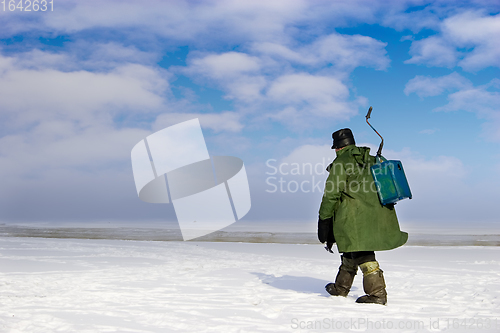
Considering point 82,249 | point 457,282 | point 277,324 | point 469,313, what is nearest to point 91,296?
point 277,324

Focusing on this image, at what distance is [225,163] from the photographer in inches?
354

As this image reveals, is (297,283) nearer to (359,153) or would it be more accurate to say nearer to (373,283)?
(373,283)

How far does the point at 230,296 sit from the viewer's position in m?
4.52

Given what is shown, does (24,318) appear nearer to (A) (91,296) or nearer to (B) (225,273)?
(A) (91,296)

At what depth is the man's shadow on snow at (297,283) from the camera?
501 cm

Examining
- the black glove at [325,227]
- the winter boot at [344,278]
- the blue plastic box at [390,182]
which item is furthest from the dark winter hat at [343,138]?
the winter boot at [344,278]

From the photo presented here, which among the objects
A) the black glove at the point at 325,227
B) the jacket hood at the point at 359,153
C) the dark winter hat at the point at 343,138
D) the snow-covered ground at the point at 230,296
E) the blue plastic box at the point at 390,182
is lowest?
the snow-covered ground at the point at 230,296

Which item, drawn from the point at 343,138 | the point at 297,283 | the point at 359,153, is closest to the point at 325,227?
the point at 359,153

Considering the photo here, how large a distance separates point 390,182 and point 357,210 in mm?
415

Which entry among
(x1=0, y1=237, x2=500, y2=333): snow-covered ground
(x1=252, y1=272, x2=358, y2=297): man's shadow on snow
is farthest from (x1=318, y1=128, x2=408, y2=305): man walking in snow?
(x1=252, y1=272, x2=358, y2=297): man's shadow on snow

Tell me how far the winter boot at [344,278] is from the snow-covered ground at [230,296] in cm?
11

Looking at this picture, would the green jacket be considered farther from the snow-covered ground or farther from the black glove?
the snow-covered ground

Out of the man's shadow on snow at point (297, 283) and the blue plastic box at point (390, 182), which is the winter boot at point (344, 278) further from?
the blue plastic box at point (390, 182)

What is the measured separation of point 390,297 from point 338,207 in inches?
53.5
